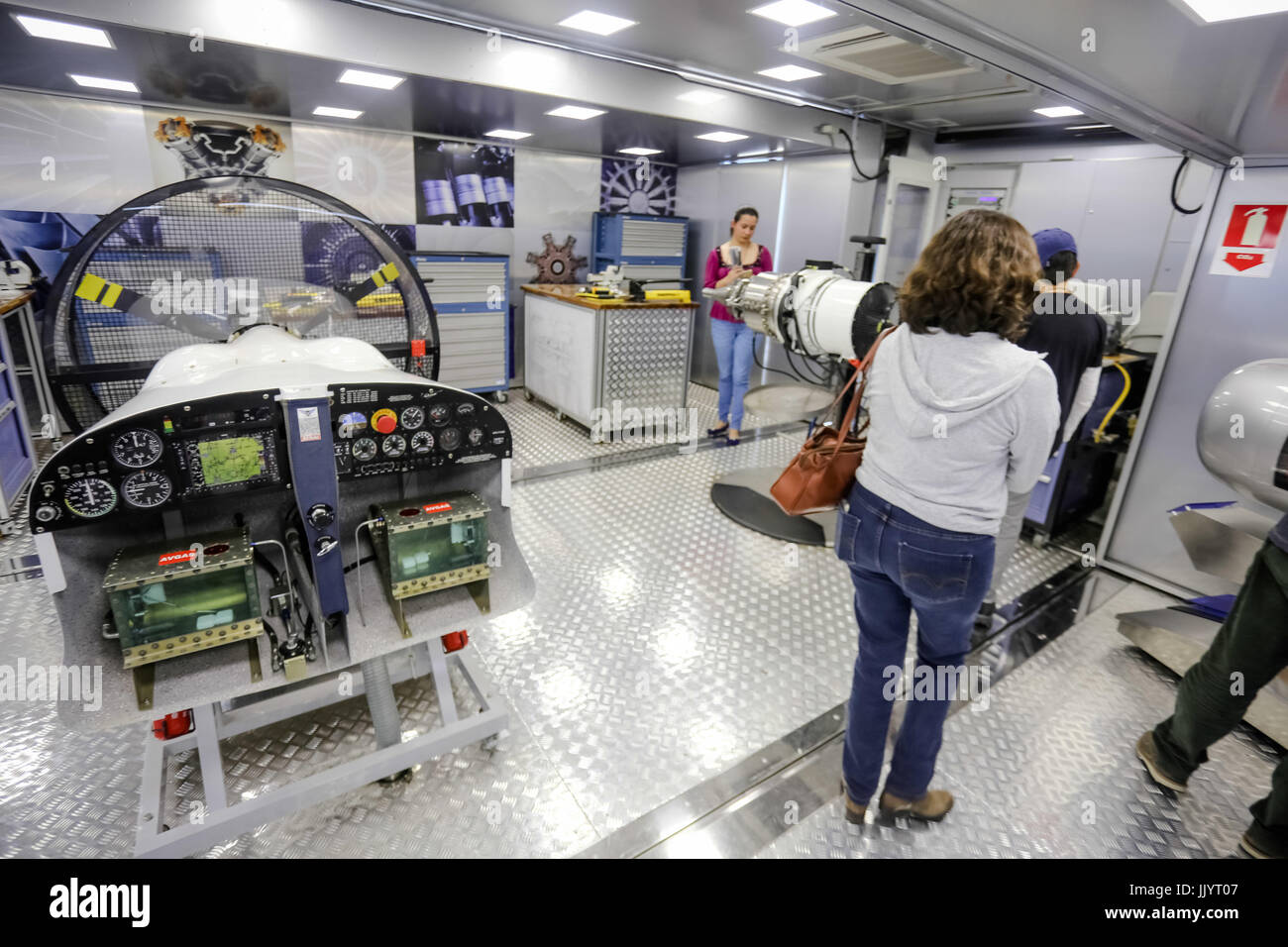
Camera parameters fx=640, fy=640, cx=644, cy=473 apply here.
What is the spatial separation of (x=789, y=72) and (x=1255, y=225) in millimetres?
2140

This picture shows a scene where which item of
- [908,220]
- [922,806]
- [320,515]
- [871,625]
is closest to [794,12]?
[871,625]

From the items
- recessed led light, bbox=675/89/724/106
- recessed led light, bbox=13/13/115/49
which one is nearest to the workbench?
recessed led light, bbox=675/89/724/106

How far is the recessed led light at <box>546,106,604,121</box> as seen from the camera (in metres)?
3.89

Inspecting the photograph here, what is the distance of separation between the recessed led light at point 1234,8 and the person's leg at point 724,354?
3.17 m

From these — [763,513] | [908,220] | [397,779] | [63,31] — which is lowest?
[397,779]

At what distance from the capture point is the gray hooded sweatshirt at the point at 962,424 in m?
1.37

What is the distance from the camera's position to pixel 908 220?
4.98 meters

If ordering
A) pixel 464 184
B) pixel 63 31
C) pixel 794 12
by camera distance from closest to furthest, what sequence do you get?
pixel 794 12
pixel 63 31
pixel 464 184

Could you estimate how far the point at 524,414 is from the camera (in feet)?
17.4

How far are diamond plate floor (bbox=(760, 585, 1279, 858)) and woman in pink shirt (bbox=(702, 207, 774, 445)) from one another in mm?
2722

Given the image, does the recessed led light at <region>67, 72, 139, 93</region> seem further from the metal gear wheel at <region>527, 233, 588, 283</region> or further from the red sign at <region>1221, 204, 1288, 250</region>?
the red sign at <region>1221, 204, 1288, 250</region>

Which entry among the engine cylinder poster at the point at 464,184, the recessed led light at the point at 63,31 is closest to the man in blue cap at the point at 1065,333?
the recessed led light at the point at 63,31

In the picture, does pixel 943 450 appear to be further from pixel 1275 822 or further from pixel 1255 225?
pixel 1255 225

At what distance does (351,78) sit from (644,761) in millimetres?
3508
